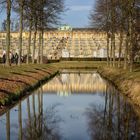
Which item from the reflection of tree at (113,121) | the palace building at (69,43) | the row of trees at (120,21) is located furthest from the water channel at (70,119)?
the palace building at (69,43)

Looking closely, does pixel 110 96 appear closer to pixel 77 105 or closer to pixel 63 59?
pixel 77 105

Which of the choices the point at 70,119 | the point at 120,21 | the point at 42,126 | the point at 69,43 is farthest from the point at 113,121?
the point at 69,43

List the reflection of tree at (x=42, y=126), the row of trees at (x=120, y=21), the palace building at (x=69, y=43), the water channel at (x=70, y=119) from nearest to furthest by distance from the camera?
the reflection of tree at (x=42, y=126) → the water channel at (x=70, y=119) → the row of trees at (x=120, y=21) → the palace building at (x=69, y=43)

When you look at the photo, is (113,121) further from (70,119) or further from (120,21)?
(120,21)

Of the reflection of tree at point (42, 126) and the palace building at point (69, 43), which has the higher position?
the palace building at point (69, 43)

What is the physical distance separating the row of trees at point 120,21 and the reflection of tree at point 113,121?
19.8 metres

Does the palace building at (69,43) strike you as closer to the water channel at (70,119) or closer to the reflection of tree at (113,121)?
the water channel at (70,119)

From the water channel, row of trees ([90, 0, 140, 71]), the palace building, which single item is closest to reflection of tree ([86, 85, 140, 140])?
the water channel

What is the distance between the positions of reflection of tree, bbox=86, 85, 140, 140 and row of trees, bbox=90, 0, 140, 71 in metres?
19.8

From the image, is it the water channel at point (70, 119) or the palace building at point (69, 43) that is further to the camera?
the palace building at point (69, 43)

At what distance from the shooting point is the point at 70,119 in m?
22.6

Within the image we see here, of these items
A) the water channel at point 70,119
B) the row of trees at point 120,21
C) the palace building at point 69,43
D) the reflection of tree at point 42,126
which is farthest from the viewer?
the palace building at point 69,43

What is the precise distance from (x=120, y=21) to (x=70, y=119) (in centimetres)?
3771

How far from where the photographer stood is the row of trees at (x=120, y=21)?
166 feet
